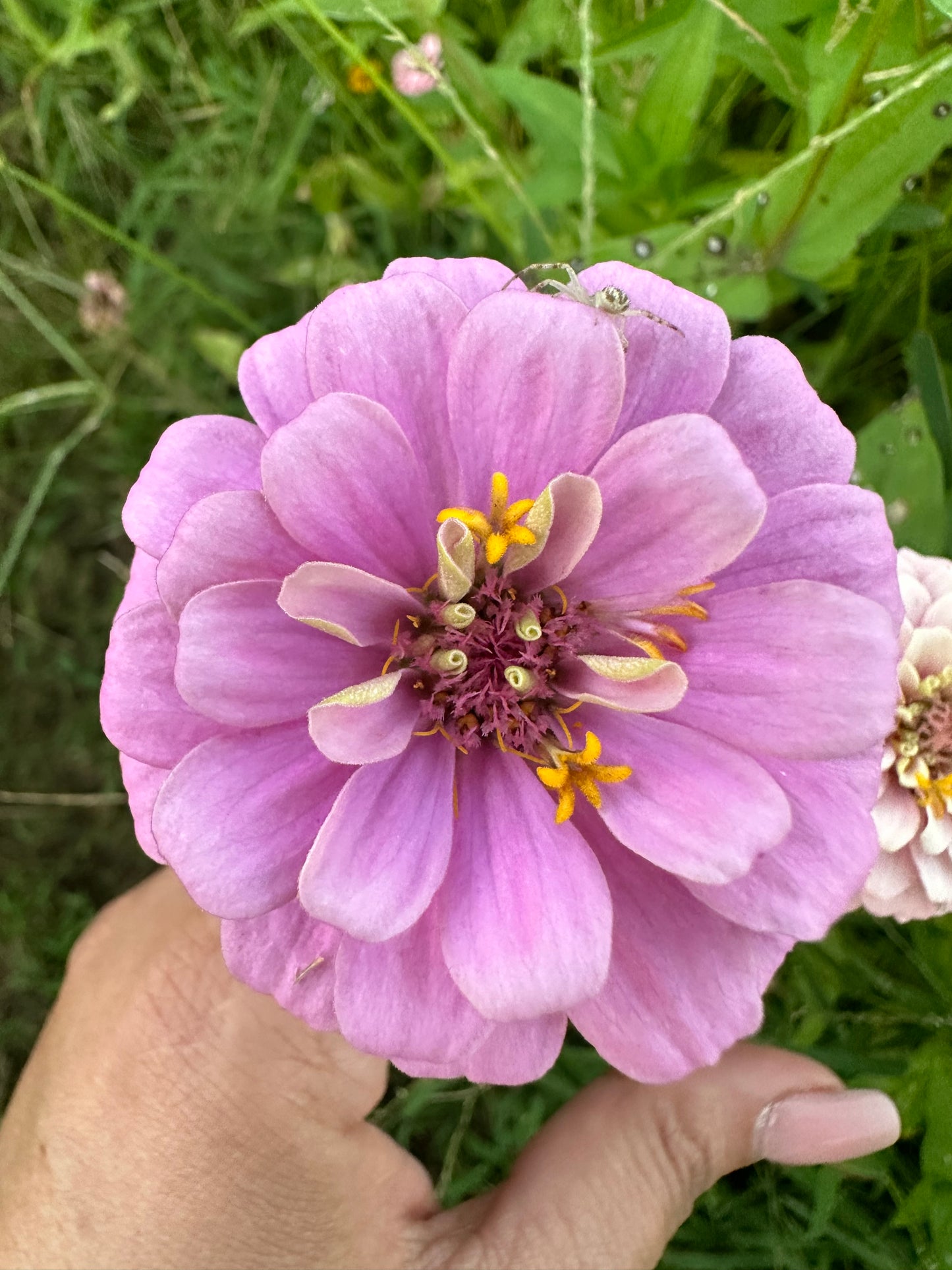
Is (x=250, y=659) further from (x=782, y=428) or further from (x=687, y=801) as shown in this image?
(x=782, y=428)

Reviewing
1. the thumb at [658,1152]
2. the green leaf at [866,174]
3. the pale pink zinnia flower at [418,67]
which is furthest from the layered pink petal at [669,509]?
the thumb at [658,1152]

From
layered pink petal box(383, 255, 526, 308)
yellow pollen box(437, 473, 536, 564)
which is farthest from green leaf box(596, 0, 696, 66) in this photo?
yellow pollen box(437, 473, 536, 564)

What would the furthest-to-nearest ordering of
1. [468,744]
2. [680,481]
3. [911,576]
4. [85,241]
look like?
[85,241]
[911,576]
[468,744]
[680,481]

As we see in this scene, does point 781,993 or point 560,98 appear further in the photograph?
point 781,993

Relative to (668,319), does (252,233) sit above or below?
below

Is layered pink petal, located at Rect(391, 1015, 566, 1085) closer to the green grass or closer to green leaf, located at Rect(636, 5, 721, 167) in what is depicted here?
the green grass

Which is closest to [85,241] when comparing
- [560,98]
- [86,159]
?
[86,159]

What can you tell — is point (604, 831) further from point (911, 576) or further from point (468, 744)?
point (911, 576)
